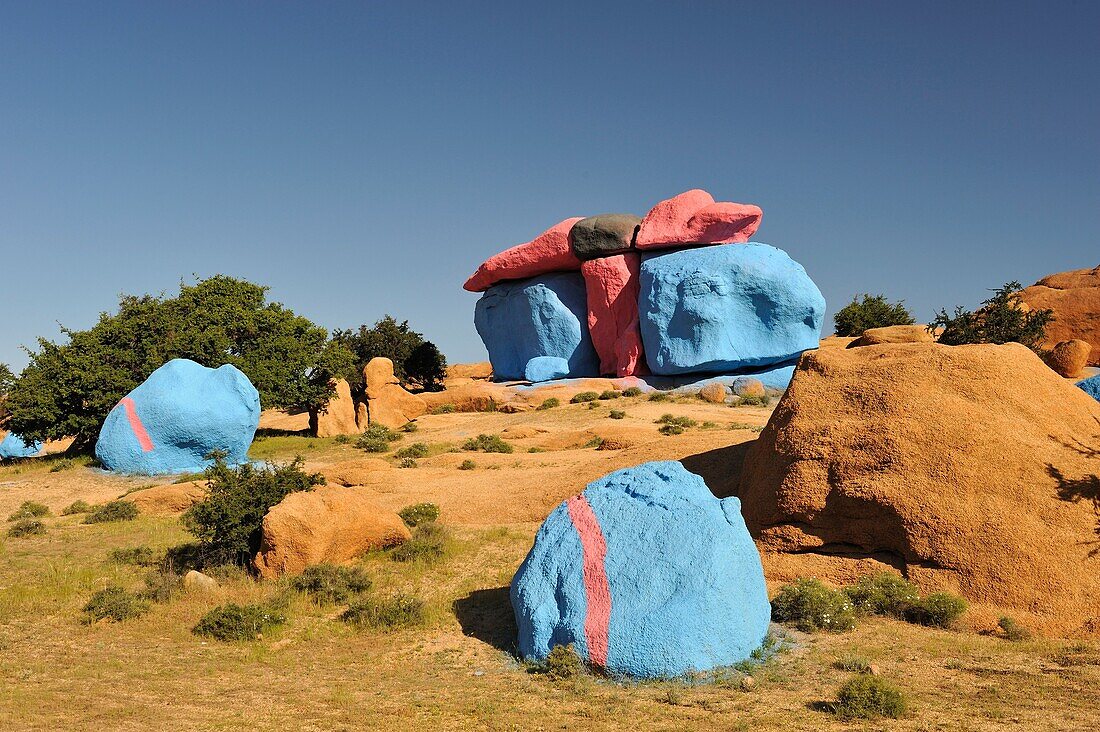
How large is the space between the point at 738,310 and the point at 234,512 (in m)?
22.6

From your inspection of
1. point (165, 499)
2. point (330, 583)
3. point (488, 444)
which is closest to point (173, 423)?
point (165, 499)

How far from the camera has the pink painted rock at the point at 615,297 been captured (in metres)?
32.6

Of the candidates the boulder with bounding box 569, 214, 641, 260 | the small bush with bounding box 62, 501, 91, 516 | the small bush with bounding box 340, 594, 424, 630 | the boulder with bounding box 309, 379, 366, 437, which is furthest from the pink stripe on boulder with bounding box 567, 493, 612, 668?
the boulder with bounding box 569, 214, 641, 260

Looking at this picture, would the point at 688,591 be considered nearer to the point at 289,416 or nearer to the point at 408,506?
the point at 408,506

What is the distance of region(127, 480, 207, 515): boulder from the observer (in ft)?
46.4

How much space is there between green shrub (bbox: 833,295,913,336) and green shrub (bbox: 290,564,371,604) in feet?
133

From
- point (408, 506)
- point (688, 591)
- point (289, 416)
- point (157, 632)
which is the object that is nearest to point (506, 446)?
point (408, 506)

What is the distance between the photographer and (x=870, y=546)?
8281mm

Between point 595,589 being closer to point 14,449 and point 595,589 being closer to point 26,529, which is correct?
point 26,529

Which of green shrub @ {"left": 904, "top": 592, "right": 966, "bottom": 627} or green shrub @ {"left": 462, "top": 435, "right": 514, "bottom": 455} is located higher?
green shrub @ {"left": 462, "top": 435, "right": 514, "bottom": 455}

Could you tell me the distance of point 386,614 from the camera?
7.98 m

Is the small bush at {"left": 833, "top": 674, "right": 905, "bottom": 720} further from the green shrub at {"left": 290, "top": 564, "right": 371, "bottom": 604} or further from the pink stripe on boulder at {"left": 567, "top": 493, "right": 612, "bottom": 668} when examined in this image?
the green shrub at {"left": 290, "top": 564, "right": 371, "bottom": 604}

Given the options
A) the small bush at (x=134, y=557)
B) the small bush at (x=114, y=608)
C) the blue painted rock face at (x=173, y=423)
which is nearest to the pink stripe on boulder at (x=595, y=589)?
the small bush at (x=114, y=608)

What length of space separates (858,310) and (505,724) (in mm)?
44634
